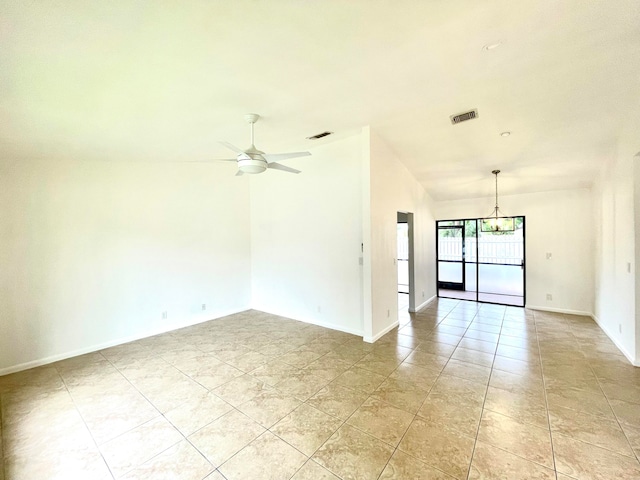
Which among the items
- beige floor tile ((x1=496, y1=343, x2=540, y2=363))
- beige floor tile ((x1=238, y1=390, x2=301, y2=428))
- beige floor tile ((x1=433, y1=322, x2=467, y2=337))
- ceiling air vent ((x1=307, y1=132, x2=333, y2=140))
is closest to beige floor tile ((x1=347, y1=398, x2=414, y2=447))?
beige floor tile ((x1=238, y1=390, x2=301, y2=428))

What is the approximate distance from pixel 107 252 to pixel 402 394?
462 centimetres

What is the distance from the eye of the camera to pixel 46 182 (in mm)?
3635

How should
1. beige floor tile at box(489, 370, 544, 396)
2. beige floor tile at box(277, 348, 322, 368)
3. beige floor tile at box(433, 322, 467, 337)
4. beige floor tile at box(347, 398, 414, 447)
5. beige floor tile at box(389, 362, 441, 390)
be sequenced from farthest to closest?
beige floor tile at box(433, 322, 467, 337) < beige floor tile at box(277, 348, 322, 368) < beige floor tile at box(389, 362, 441, 390) < beige floor tile at box(489, 370, 544, 396) < beige floor tile at box(347, 398, 414, 447)

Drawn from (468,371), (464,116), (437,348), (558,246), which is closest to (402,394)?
(468,371)

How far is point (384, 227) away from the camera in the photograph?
14.5ft

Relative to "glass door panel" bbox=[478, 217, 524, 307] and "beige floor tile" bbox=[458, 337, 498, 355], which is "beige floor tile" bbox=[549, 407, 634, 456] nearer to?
"beige floor tile" bbox=[458, 337, 498, 355]

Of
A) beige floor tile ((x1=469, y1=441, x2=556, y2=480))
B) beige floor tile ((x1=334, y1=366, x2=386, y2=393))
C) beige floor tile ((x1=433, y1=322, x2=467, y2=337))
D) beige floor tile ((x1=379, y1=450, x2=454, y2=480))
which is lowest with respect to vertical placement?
beige floor tile ((x1=334, y1=366, x2=386, y2=393))

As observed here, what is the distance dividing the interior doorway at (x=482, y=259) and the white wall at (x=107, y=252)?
5.77m

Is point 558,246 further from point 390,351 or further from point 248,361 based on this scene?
point 248,361

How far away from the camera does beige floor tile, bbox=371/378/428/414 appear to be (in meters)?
2.57

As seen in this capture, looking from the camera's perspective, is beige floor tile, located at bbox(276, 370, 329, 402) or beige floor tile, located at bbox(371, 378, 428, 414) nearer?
beige floor tile, located at bbox(371, 378, 428, 414)

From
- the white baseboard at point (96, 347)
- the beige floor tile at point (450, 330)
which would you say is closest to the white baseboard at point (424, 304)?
the beige floor tile at point (450, 330)

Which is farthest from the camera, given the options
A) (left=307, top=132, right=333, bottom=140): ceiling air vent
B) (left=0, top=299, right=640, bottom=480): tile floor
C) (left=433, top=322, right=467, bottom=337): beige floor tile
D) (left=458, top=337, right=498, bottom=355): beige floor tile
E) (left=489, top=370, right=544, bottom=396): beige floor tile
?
(left=433, top=322, right=467, bottom=337): beige floor tile

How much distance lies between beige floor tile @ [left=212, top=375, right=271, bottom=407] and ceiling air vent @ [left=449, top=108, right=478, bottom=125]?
13.0 feet
